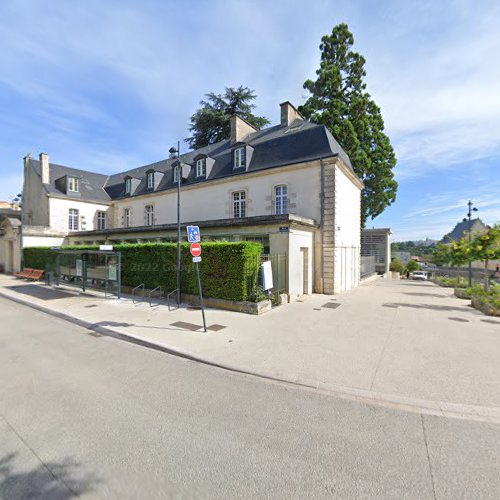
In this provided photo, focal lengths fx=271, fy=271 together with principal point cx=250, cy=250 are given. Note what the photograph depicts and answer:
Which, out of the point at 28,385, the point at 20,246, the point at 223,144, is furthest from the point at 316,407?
the point at 20,246

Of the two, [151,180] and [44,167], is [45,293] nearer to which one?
[151,180]

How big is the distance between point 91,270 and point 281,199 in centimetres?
1062

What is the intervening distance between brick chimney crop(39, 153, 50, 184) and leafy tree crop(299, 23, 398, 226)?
23592mm

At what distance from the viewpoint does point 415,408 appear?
146 inches

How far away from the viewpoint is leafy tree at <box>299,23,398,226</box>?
70.3 feet

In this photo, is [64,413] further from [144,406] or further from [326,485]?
[326,485]

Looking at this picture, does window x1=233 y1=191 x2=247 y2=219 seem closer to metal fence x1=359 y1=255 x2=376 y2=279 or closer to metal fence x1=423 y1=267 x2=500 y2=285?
metal fence x1=359 y1=255 x2=376 y2=279

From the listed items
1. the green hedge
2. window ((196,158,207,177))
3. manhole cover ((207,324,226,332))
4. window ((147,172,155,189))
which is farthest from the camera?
window ((147,172,155,189))

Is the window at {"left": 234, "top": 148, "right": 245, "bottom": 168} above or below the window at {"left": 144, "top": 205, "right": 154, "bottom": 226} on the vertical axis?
above

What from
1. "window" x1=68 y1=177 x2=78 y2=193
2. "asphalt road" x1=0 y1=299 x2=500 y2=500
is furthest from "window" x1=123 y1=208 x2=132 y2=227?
"asphalt road" x1=0 y1=299 x2=500 y2=500

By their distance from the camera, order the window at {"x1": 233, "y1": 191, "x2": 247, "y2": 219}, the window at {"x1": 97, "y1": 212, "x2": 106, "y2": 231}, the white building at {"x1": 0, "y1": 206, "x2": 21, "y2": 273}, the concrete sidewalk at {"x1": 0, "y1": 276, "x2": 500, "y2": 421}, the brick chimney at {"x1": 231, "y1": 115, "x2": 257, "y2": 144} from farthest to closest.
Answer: the window at {"x1": 97, "y1": 212, "x2": 106, "y2": 231} → the white building at {"x1": 0, "y1": 206, "x2": 21, "y2": 273} → the brick chimney at {"x1": 231, "y1": 115, "x2": 257, "y2": 144} → the window at {"x1": 233, "y1": 191, "x2": 247, "y2": 219} → the concrete sidewalk at {"x1": 0, "y1": 276, "x2": 500, "y2": 421}

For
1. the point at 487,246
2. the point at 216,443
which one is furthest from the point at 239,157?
the point at 216,443

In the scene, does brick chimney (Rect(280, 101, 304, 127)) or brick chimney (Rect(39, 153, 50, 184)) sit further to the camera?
brick chimney (Rect(39, 153, 50, 184))

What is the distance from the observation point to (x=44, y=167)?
82.2 feet
